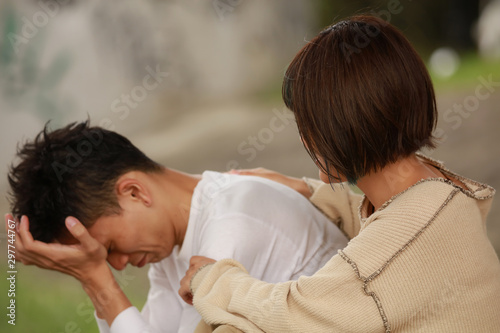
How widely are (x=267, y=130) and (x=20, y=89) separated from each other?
197 centimetres

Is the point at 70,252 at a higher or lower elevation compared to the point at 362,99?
lower

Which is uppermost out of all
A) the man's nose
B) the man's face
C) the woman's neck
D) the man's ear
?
the woman's neck

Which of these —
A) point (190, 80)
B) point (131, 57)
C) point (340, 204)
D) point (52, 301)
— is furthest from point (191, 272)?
point (190, 80)

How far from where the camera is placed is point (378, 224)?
3.70 ft

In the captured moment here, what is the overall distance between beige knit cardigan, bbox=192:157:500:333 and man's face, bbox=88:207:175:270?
1.39 ft

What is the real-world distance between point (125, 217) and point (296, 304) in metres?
0.56

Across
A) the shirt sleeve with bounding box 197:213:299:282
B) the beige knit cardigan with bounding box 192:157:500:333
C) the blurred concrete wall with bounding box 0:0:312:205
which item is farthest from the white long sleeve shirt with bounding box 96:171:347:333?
the blurred concrete wall with bounding box 0:0:312:205

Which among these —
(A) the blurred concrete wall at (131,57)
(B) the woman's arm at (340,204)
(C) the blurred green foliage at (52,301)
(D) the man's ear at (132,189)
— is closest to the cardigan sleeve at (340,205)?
(B) the woman's arm at (340,204)

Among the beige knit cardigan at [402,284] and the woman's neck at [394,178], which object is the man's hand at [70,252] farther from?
the woman's neck at [394,178]

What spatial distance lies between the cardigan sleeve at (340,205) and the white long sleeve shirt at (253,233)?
0.03m

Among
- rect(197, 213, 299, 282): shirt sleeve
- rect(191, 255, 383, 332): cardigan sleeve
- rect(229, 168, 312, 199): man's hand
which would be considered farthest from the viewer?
rect(229, 168, 312, 199): man's hand

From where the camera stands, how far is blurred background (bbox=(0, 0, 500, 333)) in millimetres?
3975

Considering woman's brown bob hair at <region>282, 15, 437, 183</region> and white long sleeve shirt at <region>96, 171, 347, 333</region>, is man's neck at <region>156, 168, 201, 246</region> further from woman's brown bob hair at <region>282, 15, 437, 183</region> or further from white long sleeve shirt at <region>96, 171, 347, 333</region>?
woman's brown bob hair at <region>282, 15, 437, 183</region>

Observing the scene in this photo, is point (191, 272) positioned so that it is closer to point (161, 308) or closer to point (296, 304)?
point (296, 304)
